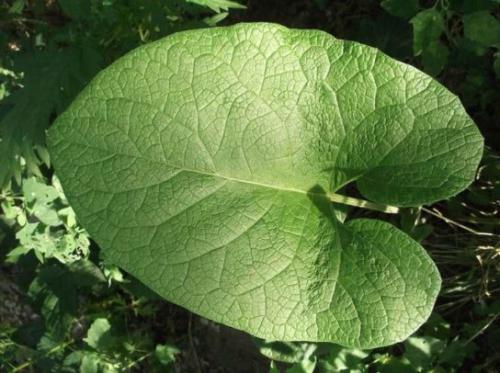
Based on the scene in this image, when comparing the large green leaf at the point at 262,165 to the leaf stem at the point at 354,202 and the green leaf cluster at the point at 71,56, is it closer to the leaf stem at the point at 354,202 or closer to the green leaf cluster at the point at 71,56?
the leaf stem at the point at 354,202

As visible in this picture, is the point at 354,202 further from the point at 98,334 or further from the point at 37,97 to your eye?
the point at 98,334

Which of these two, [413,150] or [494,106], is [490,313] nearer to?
[494,106]

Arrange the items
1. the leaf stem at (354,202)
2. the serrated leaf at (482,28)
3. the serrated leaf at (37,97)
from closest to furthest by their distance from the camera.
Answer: the leaf stem at (354,202), the serrated leaf at (482,28), the serrated leaf at (37,97)

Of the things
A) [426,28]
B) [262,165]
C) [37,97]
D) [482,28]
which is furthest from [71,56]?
[482,28]

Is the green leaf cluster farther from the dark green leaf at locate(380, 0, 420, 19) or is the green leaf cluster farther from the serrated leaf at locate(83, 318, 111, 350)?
the serrated leaf at locate(83, 318, 111, 350)

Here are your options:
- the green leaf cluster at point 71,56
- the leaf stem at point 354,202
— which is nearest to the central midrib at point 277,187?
the leaf stem at point 354,202

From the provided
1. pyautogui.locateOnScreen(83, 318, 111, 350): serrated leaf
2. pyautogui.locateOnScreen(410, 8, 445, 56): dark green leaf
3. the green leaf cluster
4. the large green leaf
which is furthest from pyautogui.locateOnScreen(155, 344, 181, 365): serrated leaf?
pyautogui.locateOnScreen(410, 8, 445, 56): dark green leaf

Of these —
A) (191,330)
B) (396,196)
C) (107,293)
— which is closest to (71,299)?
(107,293)
